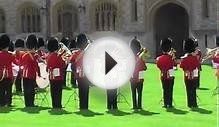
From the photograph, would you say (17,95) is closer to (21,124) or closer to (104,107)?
(104,107)

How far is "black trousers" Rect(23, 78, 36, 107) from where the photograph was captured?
1602cm

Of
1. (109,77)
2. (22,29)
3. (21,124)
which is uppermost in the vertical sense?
(22,29)

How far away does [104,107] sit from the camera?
16.0m

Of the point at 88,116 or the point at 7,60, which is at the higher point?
the point at 7,60

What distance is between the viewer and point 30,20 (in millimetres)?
42562

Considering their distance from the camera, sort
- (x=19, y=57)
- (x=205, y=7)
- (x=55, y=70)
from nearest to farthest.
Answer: (x=55, y=70) → (x=19, y=57) → (x=205, y=7)

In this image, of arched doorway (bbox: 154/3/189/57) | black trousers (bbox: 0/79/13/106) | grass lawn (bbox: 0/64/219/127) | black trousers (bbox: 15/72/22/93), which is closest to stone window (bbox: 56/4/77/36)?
arched doorway (bbox: 154/3/189/57)

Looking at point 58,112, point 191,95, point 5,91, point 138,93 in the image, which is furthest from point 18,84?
point 191,95

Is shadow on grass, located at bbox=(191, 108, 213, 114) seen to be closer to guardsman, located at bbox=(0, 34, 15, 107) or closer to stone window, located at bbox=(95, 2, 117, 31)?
guardsman, located at bbox=(0, 34, 15, 107)

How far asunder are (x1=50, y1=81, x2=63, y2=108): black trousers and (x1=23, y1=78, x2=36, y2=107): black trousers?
693 millimetres

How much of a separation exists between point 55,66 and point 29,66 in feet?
2.75

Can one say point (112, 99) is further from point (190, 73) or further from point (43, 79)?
point (43, 79)

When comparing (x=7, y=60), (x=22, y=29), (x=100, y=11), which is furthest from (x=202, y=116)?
(x=22, y=29)

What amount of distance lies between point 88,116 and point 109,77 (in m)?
1.88
